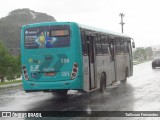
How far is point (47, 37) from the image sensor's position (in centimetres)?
1371

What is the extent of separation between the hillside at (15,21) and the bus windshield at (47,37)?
292ft

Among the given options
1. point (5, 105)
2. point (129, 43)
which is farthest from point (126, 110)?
point (129, 43)

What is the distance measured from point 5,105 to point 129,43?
11611 mm

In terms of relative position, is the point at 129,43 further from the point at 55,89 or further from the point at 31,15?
the point at 31,15

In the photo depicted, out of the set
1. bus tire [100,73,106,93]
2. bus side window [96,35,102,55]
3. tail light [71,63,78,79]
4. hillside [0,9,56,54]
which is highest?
hillside [0,9,56,54]

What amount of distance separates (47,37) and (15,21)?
108288 millimetres

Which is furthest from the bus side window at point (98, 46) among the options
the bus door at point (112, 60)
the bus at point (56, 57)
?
the bus door at point (112, 60)

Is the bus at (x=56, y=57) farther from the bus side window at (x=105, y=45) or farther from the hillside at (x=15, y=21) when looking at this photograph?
the hillside at (x=15, y=21)

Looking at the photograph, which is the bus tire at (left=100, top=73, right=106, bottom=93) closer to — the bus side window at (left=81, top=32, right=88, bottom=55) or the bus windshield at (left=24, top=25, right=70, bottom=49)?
the bus side window at (left=81, top=32, right=88, bottom=55)

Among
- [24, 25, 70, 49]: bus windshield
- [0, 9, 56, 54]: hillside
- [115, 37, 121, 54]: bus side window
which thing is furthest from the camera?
[0, 9, 56, 54]: hillside

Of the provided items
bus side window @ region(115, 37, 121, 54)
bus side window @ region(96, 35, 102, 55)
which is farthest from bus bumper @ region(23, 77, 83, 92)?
bus side window @ region(115, 37, 121, 54)

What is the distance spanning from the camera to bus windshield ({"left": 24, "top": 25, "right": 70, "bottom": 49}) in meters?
13.5

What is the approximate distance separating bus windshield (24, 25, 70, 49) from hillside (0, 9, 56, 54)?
8910 cm

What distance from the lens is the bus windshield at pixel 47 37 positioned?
13492mm
